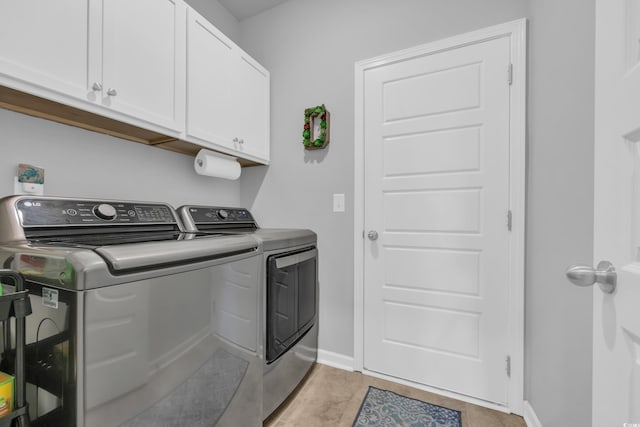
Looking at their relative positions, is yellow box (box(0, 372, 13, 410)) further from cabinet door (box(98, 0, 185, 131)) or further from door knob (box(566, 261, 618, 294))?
door knob (box(566, 261, 618, 294))

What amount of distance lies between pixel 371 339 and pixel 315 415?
2.02 feet

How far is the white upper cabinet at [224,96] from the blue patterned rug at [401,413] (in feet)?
5.85

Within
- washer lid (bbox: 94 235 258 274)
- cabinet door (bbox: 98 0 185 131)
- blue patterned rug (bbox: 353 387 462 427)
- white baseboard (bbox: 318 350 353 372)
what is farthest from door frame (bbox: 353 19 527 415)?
cabinet door (bbox: 98 0 185 131)

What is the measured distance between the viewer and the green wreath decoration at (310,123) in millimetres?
2045

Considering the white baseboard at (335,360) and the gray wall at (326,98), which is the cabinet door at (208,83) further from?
the white baseboard at (335,360)

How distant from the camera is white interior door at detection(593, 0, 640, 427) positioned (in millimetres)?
501

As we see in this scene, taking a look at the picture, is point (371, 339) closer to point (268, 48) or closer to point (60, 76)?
point (60, 76)

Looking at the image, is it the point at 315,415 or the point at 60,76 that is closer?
the point at 60,76

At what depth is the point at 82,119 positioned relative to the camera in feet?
4.35

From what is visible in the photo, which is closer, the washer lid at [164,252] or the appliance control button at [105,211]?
the washer lid at [164,252]

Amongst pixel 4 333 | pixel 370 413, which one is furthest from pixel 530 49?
pixel 4 333

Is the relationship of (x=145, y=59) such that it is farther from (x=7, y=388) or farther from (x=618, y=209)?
(x=618, y=209)

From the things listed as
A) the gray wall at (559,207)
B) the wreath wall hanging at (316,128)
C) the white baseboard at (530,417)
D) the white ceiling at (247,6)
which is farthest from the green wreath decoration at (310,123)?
the white baseboard at (530,417)

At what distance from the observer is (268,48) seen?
2.35m
